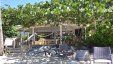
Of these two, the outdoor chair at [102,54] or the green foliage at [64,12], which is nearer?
the outdoor chair at [102,54]

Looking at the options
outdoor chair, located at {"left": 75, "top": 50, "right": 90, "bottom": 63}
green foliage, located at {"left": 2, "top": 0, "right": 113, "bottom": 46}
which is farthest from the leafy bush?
outdoor chair, located at {"left": 75, "top": 50, "right": 90, "bottom": 63}

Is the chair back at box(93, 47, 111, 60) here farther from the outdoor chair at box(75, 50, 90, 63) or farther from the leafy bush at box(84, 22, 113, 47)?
Answer: the leafy bush at box(84, 22, 113, 47)

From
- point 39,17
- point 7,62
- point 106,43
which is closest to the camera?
point 7,62

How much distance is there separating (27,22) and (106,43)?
6.66 m

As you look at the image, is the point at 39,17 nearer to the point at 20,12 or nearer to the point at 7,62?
the point at 20,12

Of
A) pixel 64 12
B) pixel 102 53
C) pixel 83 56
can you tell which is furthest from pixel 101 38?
pixel 102 53

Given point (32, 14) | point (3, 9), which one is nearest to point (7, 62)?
point (32, 14)

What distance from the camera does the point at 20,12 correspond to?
54.9ft

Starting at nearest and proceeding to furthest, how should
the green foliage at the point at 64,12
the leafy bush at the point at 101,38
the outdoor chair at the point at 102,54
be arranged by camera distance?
the outdoor chair at the point at 102,54 < the green foliage at the point at 64,12 < the leafy bush at the point at 101,38

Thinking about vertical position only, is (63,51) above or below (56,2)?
below

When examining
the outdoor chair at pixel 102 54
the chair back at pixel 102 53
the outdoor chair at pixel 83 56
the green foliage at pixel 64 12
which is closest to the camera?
the outdoor chair at pixel 102 54

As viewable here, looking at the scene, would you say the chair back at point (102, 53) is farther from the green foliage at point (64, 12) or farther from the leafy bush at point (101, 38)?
the leafy bush at point (101, 38)

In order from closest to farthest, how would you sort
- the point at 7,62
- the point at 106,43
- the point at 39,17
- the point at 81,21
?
1. the point at 7,62
2. the point at 81,21
3. the point at 39,17
4. the point at 106,43

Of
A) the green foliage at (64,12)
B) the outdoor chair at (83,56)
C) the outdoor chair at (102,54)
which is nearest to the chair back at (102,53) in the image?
the outdoor chair at (102,54)
